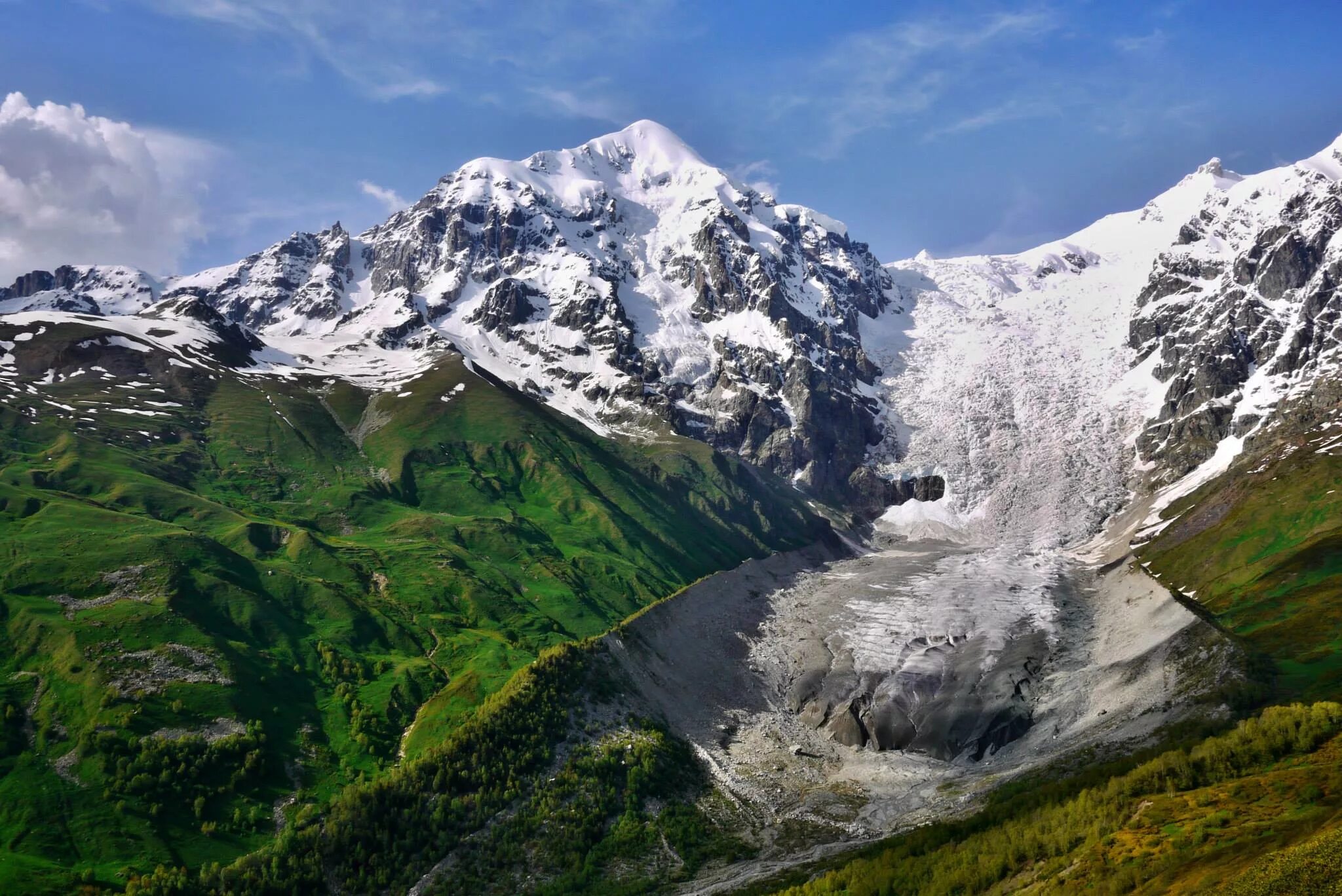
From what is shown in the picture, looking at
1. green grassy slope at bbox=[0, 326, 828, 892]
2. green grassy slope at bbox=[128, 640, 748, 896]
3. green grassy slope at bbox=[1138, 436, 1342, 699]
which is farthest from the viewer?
green grassy slope at bbox=[1138, 436, 1342, 699]

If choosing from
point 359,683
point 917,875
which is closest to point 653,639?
point 359,683

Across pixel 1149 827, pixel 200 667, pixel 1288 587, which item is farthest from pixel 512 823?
pixel 1288 587

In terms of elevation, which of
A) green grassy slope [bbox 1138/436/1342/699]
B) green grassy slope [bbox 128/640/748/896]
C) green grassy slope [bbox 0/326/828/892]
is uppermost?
green grassy slope [bbox 0/326/828/892]

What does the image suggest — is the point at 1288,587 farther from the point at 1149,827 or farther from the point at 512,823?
the point at 512,823

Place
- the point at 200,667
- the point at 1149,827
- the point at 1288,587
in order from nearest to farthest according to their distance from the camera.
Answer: the point at 1149,827 → the point at 200,667 → the point at 1288,587

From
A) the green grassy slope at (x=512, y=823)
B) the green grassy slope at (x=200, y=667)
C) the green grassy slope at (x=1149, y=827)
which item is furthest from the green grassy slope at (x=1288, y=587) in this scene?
the green grassy slope at (x=200, y=667)

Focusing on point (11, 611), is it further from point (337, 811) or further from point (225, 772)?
point (337, 811)

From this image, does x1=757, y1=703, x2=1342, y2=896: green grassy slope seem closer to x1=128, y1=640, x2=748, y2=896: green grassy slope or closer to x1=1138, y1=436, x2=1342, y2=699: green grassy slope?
x1=1138, y1=436, x2=1342, y2=699: green grassy slope

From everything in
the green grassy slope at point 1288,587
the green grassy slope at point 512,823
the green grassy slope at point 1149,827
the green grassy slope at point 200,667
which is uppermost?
the green grassy slope at point 200,667

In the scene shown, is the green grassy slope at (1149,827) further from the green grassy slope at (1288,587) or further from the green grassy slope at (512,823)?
the green grassy slope at (512,823)

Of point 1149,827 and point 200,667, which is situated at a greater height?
point 200,667

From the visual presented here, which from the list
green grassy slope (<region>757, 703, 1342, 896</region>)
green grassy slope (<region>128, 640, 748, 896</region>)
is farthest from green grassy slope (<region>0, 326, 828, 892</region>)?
green grassy slope (<region>757, 703, 1342, 896</region>)
